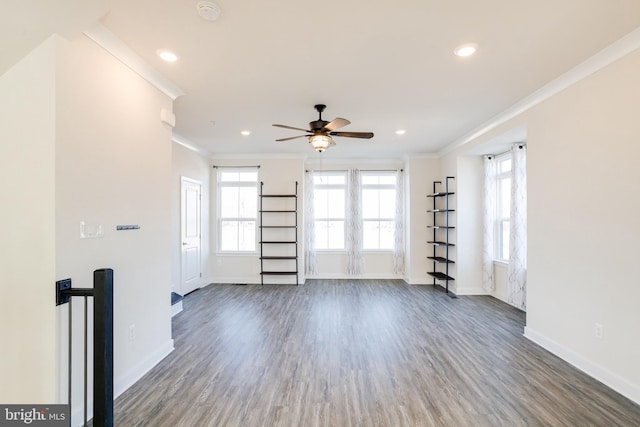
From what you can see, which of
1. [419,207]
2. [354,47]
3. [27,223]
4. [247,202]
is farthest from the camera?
[247,202]

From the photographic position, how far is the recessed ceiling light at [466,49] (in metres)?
2.34

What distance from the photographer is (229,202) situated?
6512 millimetres

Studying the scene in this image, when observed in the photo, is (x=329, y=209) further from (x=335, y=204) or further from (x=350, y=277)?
(x=350, y=277)

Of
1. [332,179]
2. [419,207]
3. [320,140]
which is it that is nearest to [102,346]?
[320,140]

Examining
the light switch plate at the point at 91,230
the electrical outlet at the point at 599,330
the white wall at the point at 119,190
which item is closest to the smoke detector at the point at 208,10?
the white wall at the point at 119,190

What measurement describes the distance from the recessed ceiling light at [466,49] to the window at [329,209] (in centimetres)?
440

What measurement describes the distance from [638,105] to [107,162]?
422cm

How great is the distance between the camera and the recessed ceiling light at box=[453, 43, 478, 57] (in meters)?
2.34

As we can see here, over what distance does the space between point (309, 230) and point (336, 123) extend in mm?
3777

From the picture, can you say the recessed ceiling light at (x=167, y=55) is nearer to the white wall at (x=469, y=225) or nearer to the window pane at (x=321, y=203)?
the window pane at (x=321, y=203)

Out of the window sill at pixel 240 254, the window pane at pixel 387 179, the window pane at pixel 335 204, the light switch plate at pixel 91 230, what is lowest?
the window sill at pixel 240 254

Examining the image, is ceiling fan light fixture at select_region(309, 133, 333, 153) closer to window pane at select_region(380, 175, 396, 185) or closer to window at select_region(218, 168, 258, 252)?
window at select_region(218, 168, 258, 252)

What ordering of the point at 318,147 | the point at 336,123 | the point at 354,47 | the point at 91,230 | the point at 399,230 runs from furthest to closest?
the point at 399,230 < the point at 318,147 < the point at 336,123 < the point at 354,47 < the point at 91,230

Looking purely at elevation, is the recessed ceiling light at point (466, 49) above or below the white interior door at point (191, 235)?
above
